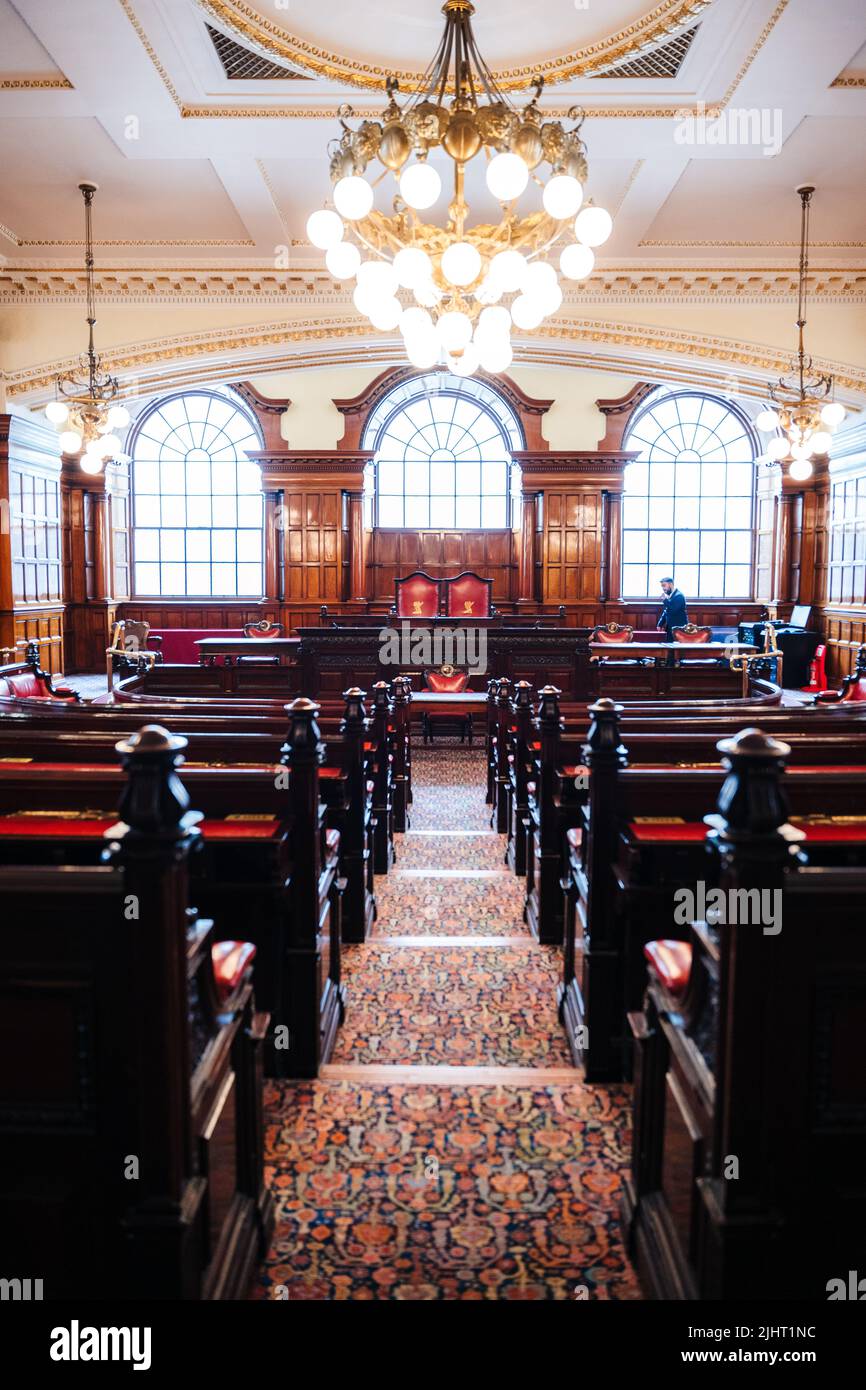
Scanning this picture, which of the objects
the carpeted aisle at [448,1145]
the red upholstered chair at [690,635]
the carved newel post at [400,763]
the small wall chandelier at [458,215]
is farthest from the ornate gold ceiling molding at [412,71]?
the red upholstered chair at [690,635]

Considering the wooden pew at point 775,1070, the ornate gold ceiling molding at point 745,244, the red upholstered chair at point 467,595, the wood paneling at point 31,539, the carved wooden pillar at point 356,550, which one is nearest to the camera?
the wooden pew at point 775,1070

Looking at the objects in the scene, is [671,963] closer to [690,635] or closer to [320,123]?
[320,123]

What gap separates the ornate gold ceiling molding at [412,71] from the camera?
18.8 feet

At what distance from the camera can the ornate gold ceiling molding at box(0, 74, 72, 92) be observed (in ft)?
20.6

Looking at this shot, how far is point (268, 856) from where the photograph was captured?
318 cm

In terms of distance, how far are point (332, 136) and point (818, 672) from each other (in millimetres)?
9566

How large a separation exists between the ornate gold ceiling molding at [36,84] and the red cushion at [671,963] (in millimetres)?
7060

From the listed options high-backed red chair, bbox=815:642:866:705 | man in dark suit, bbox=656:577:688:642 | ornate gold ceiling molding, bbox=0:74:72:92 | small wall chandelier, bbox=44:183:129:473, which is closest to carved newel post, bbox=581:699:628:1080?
high-backed red chair, bbox=815:642:866:705

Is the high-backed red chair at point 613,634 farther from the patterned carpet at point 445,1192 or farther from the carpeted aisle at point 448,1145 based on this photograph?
the patterned carpet at point 445,1192

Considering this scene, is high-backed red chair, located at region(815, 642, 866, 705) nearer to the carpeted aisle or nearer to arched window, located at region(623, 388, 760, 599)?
the carpeted aisle

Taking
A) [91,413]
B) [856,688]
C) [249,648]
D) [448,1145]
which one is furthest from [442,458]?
[448,1145]

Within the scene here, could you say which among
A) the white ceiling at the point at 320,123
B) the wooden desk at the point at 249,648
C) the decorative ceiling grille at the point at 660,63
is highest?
the decorative ceiling grille at the point at 660,63

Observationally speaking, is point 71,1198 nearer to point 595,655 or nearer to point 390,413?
point 595,655

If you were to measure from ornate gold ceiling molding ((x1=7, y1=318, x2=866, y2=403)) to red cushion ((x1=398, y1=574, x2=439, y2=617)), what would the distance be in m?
3.91
